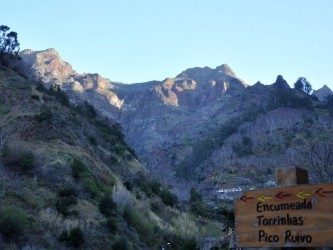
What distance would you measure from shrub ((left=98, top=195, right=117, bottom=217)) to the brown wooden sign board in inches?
698

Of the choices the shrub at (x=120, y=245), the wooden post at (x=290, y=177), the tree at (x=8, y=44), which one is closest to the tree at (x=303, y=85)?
the tree at (x=8, y=44)

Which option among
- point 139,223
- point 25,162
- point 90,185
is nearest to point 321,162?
point 139,223

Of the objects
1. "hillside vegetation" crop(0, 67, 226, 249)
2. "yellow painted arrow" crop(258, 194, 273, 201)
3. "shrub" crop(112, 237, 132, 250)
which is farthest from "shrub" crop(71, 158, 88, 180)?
"yellow painted arrow" crop(258, 194, 273, 201)

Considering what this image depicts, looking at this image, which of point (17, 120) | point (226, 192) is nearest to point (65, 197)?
point (17, 120)

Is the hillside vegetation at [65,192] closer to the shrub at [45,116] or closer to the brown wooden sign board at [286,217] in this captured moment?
the shrub at [45,116]

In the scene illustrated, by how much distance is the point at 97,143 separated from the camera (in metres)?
37.6

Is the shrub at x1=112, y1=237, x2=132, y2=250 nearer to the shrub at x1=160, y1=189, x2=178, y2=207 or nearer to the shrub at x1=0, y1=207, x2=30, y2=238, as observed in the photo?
the shrub at x1=0, y1=207, x2=30, y2=238

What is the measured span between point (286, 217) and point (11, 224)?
1268cm

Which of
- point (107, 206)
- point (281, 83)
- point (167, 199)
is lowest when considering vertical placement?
point (107, 206)

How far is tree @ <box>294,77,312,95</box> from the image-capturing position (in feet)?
402

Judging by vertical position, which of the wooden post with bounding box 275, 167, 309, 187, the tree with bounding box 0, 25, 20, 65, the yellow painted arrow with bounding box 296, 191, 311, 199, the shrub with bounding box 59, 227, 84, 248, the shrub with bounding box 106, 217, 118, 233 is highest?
the tree with bounding box 0, 25, 20, 65

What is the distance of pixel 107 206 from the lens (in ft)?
69.8

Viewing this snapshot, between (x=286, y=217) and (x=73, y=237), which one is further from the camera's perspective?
(x=73, y=237)

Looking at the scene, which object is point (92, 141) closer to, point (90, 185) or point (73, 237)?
point (90, 185)
